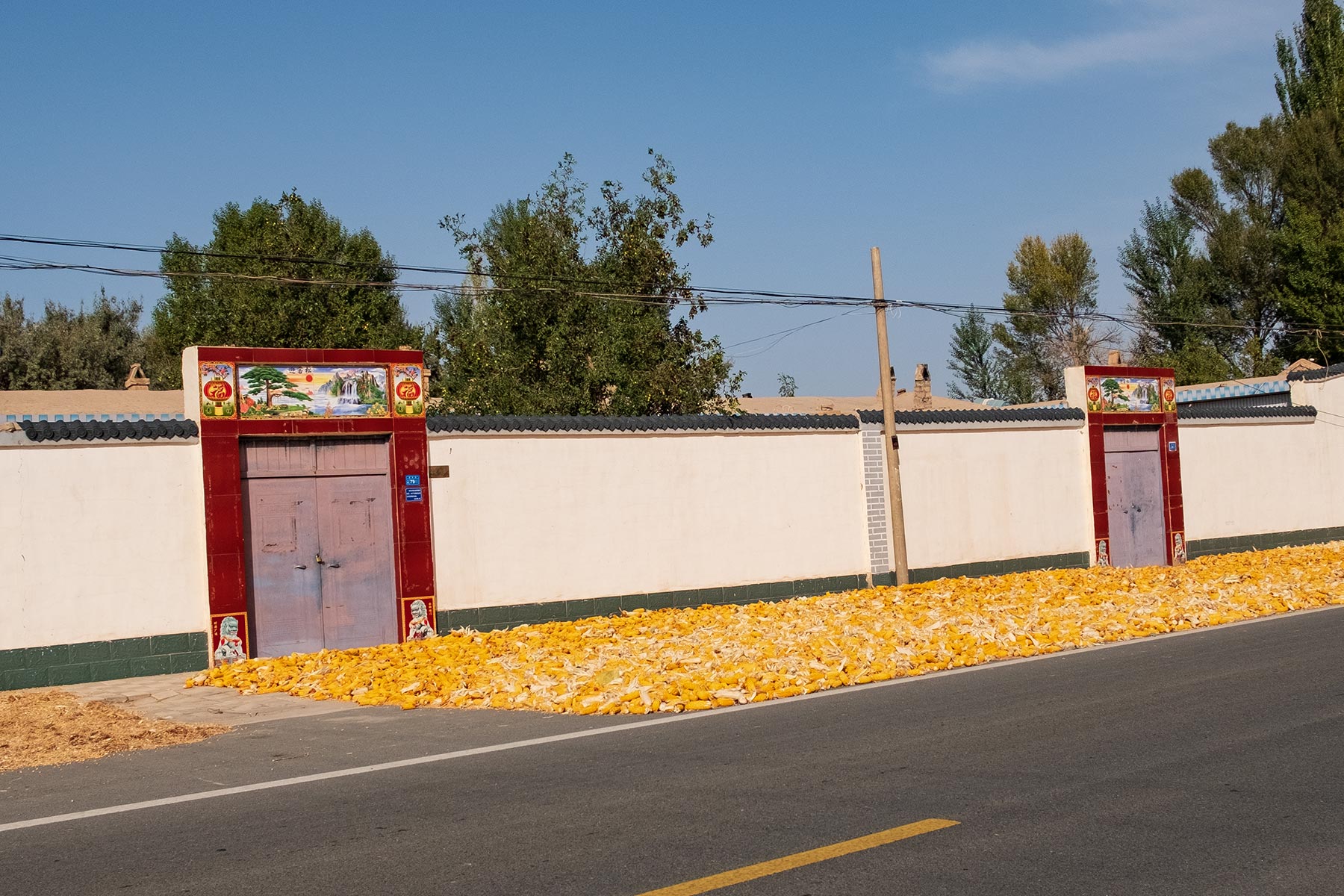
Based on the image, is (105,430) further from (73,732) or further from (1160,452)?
(1160,452)

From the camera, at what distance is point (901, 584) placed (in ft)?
67.4

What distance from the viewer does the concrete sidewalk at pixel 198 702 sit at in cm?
1190

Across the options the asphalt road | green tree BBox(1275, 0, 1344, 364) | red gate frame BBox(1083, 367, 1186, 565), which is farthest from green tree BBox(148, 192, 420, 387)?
green tree BBox(1275, 0, 1344, 364)

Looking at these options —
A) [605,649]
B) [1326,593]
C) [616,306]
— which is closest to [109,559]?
[605,649]

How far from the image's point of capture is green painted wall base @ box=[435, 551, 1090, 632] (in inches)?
664

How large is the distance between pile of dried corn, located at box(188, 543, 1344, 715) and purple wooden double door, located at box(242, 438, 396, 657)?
547 mm

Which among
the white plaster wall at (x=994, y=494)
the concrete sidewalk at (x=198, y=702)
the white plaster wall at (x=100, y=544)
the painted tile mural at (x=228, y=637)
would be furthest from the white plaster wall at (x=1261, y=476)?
the white plaster wall at (x=100, y=544)

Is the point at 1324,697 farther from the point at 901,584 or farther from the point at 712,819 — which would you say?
the point at 901,584

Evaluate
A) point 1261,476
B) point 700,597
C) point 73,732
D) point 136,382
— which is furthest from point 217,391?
point 136,382

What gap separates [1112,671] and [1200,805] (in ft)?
18.0

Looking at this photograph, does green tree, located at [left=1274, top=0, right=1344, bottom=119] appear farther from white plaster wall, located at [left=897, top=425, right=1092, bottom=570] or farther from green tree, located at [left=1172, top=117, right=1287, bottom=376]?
white plaster wall, located at [left=897, top=425, right=1092, bottom=570]

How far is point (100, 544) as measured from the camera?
14.3 m

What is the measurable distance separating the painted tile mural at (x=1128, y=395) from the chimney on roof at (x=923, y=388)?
60.2 feet

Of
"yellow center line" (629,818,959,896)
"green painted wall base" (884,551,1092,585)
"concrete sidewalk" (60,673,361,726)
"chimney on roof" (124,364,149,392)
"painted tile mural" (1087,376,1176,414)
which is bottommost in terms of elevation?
"concrete sidewalk" (60,673,361,726)
